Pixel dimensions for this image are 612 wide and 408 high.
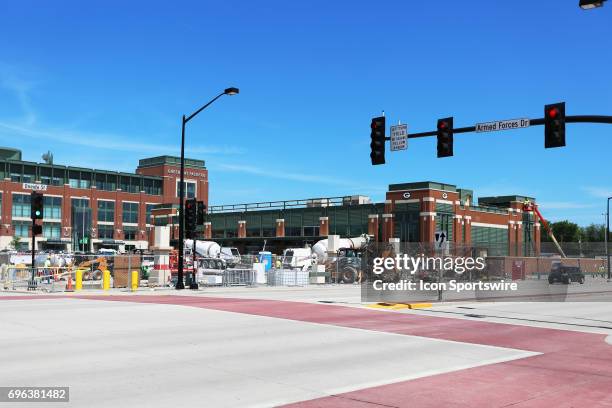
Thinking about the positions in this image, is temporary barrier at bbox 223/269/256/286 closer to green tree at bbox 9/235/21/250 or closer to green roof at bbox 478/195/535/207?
green roof at bbox 478/195/535/207

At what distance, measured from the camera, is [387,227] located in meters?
76.0

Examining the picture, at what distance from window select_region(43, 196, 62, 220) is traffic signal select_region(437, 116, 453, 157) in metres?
91.1

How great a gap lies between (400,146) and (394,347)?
38.6ft

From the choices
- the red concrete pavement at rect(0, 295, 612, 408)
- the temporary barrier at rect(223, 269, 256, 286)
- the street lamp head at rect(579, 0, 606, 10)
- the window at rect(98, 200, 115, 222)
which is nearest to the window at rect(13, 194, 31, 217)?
the window at rect(98, 200, 115, 222)

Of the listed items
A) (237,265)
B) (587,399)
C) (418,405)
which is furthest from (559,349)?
(237,265)

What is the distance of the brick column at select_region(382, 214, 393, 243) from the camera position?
75.7 m

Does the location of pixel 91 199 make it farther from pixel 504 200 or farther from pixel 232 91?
pixel 232 91

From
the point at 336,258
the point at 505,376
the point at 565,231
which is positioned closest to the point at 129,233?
the point at 336,258

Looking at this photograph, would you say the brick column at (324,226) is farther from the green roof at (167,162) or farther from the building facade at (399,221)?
the green roof at (167,162)

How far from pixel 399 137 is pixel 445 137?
2.11 meters

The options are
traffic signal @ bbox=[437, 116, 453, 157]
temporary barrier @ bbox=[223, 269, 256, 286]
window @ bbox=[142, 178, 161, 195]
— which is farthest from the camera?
window @ bbox=[142, 178, 161, 195]

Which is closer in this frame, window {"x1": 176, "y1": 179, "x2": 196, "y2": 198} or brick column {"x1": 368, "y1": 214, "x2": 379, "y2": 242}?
brick column {"x1": 368, "y1": 214, "x2": 379, "y2": 242}

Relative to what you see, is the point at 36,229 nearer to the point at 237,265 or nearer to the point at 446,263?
the point at 237,265

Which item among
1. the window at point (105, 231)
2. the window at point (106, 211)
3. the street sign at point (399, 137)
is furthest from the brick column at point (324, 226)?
the street sign at point (399, 137)
